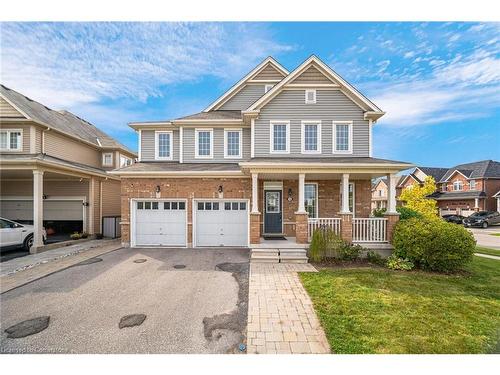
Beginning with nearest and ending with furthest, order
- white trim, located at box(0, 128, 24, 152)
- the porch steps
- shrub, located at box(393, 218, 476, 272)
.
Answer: shrub, located at box(393, 218, 476, 272)
the porch steps
white trim, located at box(0, 128, 24, 152)

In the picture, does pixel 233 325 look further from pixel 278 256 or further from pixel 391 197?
pixel 391 197

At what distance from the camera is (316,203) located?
35.9 ft

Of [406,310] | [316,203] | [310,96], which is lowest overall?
[406,310]

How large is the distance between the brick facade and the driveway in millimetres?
3338

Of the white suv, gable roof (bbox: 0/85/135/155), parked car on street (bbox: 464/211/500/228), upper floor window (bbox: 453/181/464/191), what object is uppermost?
gable roof (bbox: 0/85/135/155)

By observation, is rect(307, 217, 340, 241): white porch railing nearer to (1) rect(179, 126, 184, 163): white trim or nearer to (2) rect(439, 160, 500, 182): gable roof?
(1) rect(179, 126, 184, 163): white trim

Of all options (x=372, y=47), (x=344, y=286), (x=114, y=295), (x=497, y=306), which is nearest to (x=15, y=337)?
(x=114, y=295)

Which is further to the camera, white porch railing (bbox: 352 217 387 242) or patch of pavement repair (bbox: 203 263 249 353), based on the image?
white porch railing (bbox: 352 217 387 242)

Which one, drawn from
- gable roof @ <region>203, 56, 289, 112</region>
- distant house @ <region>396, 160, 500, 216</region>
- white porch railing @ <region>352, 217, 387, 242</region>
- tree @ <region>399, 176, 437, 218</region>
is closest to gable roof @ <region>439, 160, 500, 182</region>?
distant house @ <region>396, 160, 500, 216</region>

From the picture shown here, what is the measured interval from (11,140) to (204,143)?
972cm

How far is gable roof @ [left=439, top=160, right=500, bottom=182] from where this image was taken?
93.0ft

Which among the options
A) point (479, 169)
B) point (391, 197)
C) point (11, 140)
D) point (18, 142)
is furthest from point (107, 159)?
point (479, 169)

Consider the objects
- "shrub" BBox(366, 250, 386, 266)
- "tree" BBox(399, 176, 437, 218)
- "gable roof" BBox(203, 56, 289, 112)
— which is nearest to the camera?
"shrub" BBox(366, 250, 386, 266)

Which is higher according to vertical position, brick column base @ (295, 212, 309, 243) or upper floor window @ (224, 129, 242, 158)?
upper floor window @ (224, 129, 242, 158)
